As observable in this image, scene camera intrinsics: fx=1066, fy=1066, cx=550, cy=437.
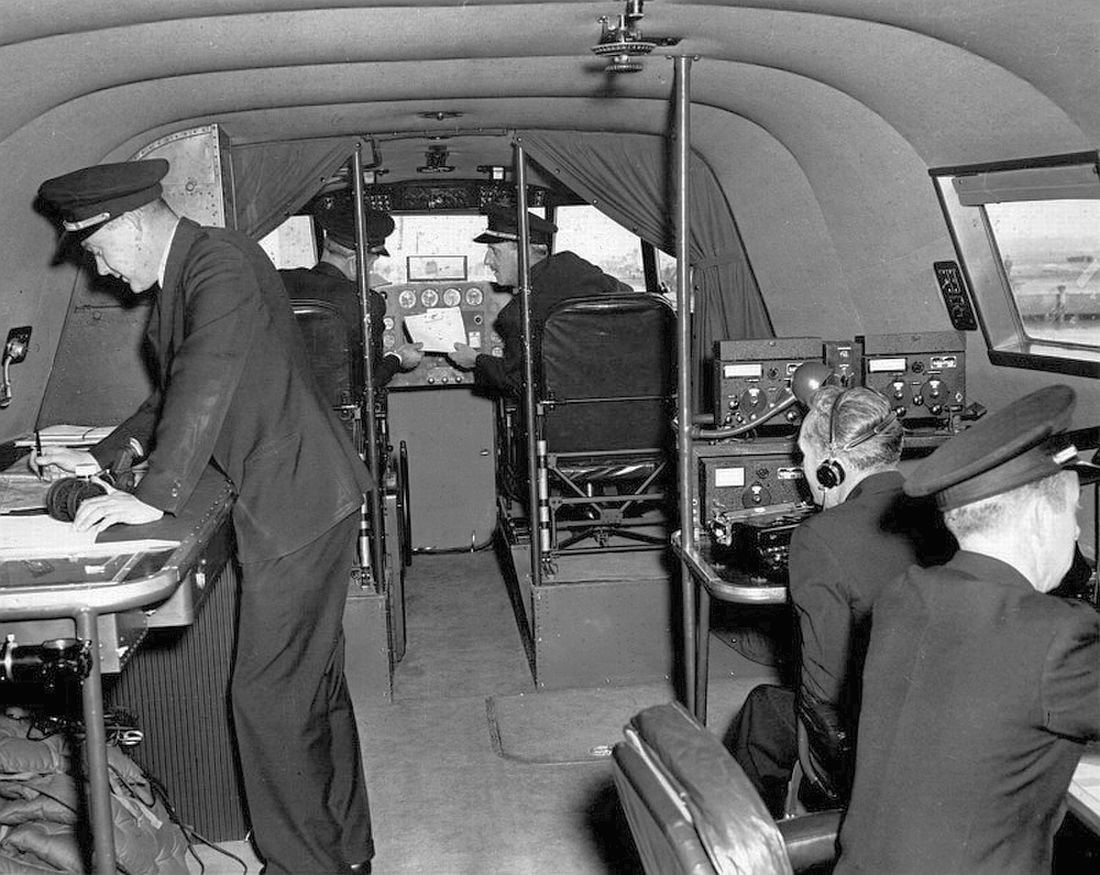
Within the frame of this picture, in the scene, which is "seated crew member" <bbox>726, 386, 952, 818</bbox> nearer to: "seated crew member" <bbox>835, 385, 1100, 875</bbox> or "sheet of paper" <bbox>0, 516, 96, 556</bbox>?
"seated crew member" <bbox>835, 385, 1100, 875</bbox>

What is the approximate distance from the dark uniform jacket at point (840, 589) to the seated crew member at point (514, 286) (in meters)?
2.76

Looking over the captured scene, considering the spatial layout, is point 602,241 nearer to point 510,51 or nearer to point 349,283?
point 349,283

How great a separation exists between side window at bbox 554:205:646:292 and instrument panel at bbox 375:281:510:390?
0.71 metres

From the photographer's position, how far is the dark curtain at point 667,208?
5699 mm

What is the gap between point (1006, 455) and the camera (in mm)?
1557

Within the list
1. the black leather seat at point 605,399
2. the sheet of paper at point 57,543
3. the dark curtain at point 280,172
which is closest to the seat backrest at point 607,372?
the black leather seat at point 605,399

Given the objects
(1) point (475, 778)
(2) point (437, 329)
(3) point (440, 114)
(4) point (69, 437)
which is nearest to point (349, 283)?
(2) point (437, 329)

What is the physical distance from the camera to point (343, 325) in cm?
462

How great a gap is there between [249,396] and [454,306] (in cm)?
370

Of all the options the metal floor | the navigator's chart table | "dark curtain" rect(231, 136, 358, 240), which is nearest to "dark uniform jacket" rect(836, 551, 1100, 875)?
the navigator's chart table

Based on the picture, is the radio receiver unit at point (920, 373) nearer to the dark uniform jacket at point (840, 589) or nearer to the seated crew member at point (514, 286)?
the dark uniform jacket at point (840, 589)

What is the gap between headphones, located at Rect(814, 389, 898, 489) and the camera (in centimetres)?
275

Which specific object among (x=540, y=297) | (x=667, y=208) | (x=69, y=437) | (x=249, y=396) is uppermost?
(x=667, y=208)

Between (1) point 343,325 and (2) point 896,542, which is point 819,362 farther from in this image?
(1) point 343,325
